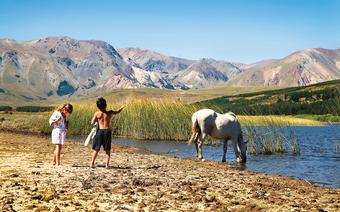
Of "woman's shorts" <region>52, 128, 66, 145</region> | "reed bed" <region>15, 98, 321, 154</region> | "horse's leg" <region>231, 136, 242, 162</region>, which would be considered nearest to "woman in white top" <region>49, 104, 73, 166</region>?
"woman's shorts" <region>52, 128, 66, 145</region>

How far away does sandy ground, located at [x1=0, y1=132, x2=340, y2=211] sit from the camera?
9.66 metres

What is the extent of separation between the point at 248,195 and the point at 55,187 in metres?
4.83

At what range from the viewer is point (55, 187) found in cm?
1103

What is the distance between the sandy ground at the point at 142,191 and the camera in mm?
9664

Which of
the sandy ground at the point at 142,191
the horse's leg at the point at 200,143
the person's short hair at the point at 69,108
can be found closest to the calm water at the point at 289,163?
the horse's leg at the point at 200,143

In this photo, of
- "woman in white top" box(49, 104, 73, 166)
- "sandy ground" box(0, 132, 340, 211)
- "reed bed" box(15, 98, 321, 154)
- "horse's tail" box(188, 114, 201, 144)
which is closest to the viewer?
"sandy ground" box(0, 132, 340, 211)

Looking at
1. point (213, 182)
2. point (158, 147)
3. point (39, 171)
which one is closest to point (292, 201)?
point (213, 182)

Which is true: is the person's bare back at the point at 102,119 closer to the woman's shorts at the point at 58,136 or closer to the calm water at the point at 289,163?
the woman's shorts at the point at 58,136

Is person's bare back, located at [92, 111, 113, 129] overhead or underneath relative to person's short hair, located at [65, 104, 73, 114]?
underneath

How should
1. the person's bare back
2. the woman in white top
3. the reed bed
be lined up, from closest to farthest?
the person's bare back → the woman in white top → the reed bed

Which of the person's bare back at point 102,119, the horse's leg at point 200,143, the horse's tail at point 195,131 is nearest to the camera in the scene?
the person's bare back at point 102,119

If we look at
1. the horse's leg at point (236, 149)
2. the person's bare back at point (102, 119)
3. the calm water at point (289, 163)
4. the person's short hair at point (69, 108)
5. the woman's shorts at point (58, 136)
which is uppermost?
the person's short hair at point (69, 108)

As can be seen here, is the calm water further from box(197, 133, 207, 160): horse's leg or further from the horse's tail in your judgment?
the horse's tail

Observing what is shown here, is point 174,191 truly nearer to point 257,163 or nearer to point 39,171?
point 39,171
